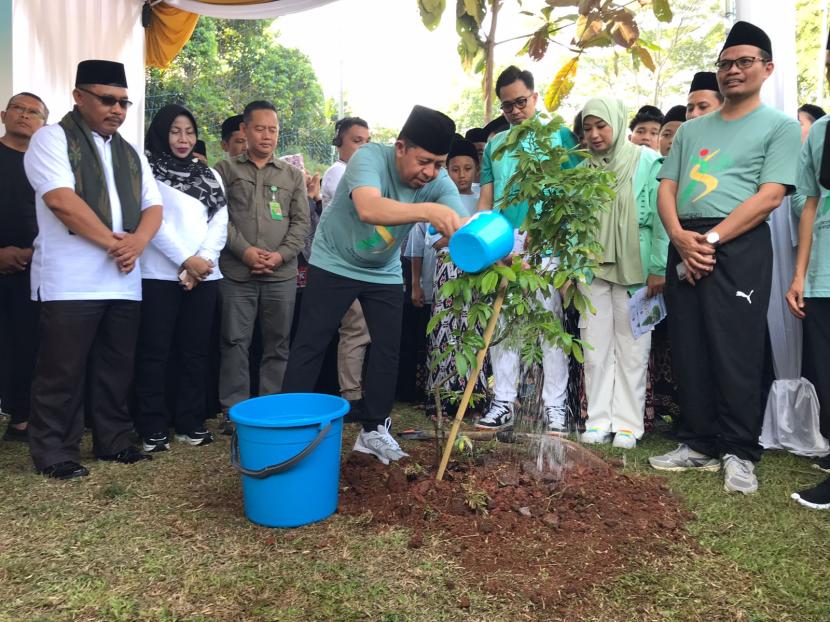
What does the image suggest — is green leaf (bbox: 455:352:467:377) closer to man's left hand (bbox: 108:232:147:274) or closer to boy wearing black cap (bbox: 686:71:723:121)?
man's left hand (bbox: 108:232:147:274)

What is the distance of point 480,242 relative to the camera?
212cm

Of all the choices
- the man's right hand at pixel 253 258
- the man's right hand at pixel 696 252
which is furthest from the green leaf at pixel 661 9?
the man's right hand at pixel 253 258

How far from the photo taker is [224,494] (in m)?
2.61

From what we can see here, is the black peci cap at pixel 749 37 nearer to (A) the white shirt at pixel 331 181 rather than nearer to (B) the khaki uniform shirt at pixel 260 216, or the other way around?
(B) the khaki uniform shirt at pixel 260 216

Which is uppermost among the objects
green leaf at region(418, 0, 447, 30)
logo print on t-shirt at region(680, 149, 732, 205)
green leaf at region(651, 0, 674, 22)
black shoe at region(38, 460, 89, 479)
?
green leaf at region(418, 0, 447, 30)

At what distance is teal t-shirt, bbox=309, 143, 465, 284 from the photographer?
268cm

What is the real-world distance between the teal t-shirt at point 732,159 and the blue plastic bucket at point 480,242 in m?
1.18

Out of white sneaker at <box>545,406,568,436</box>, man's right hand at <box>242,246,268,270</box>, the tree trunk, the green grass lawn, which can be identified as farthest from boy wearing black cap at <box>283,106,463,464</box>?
the tree trunk

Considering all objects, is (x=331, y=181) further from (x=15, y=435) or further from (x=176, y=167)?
(x=15, y=435)

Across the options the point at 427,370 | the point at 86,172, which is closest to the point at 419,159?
the point at 86,172

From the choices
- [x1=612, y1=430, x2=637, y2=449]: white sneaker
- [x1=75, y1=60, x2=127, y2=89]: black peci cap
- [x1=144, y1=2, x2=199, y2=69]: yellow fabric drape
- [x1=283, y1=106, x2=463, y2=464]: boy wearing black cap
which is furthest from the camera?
[x1=144, y1=2, x2=199, y2=69]: yellow fabric drape

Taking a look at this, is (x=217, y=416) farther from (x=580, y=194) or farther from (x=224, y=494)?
(x=580, y=194)

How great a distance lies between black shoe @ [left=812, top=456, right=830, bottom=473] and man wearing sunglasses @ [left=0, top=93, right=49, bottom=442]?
3.92 meters

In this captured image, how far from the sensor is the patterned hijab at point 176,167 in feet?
11.0
